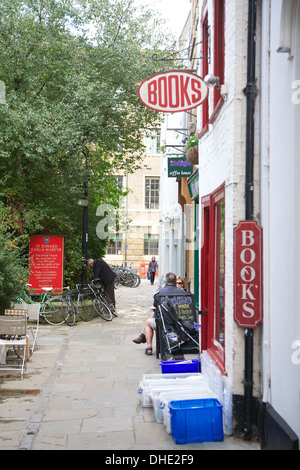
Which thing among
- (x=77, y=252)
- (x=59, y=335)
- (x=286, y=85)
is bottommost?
(x=59, y=335)

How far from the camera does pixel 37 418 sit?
247 inches

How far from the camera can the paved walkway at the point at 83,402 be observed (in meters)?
5.45

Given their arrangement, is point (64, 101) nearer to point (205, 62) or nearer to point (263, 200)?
point (205, 62)

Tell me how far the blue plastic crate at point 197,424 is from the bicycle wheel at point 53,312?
934 cm

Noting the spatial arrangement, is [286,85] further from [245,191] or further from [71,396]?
[71,396]

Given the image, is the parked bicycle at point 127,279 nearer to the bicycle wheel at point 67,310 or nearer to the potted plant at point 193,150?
the bicycle wheel at point 67,310

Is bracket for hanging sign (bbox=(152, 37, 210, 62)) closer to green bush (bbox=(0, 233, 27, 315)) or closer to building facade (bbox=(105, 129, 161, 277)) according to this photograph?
green bush (bbox=(0, 233, 27, 315))

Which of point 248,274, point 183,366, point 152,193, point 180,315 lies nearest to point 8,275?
point 180,315

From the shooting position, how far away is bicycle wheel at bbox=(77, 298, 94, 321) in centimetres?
1525

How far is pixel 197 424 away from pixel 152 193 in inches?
1507

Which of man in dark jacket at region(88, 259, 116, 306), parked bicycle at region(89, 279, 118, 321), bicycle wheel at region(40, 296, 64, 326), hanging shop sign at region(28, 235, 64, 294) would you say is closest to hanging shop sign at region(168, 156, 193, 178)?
man in dark jacket at region(88, 259, 116, 306)

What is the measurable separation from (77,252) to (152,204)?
2680 cm

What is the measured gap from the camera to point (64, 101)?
1524 centimetres

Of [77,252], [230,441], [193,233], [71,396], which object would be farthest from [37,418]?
[77,252]
